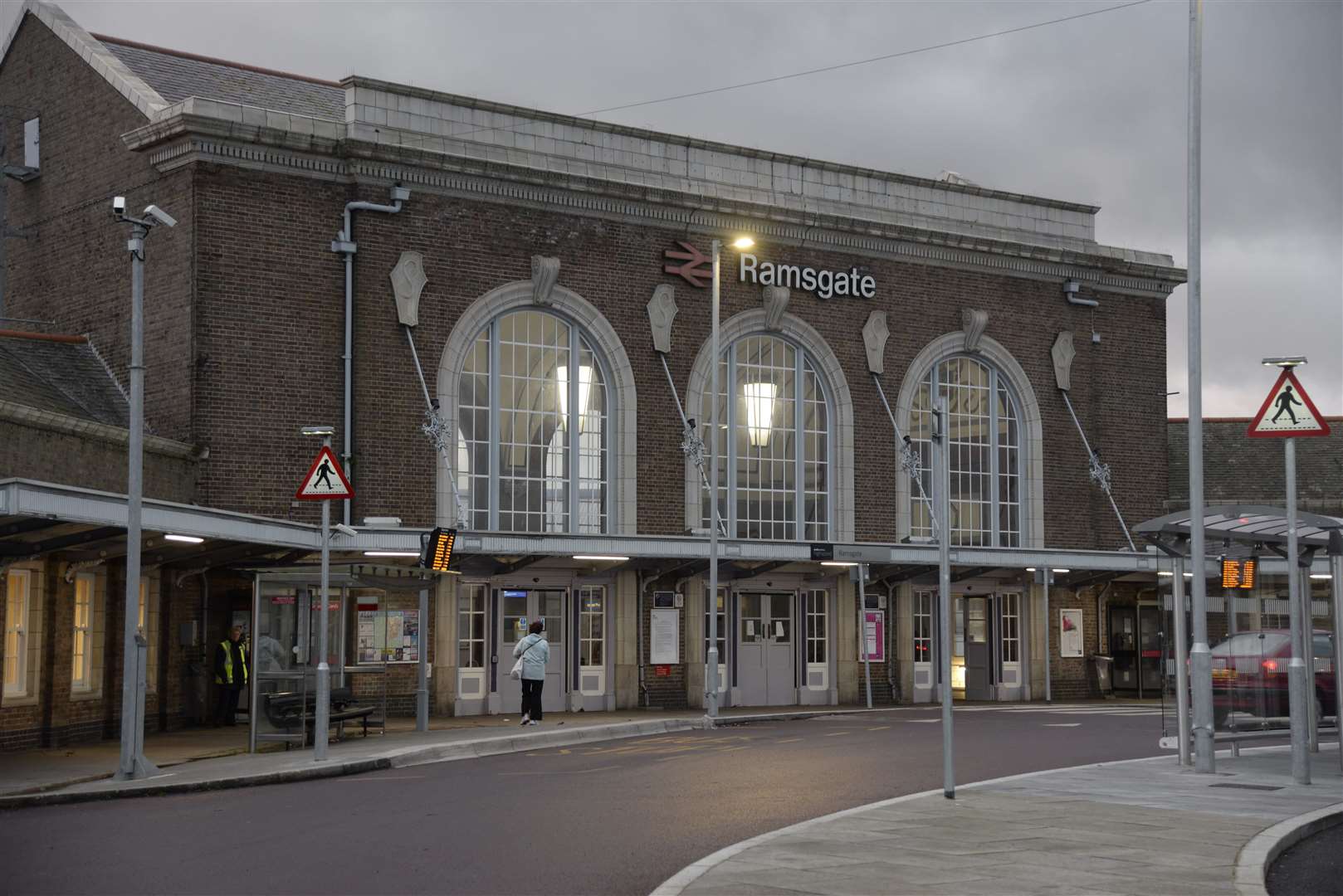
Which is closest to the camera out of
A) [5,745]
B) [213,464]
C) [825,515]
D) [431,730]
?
[5,745]

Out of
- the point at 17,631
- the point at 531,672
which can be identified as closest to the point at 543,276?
the point at 531,672

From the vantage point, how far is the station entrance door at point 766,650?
33.2 meters

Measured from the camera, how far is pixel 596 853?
11859mm

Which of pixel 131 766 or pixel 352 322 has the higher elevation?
pixel 352 322

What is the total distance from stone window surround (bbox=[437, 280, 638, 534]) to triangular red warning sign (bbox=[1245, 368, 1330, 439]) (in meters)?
16.0

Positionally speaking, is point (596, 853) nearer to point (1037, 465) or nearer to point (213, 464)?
point (213, 464)

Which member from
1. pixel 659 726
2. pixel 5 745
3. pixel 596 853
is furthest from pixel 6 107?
pixel 596 853

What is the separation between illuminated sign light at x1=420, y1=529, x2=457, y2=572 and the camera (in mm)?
23609

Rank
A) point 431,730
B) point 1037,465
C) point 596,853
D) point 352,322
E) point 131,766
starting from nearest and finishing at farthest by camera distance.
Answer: point 596,853
point 131,766
point 431,730
point 352,322
point 1037,465

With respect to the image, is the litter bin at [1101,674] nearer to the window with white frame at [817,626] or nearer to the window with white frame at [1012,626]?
the window with white frame at [1012,626]

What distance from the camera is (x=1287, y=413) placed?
17031 mm

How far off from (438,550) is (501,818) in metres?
10.1

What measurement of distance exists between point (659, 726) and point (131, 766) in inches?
398

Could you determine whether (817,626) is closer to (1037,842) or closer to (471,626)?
(471,626)
